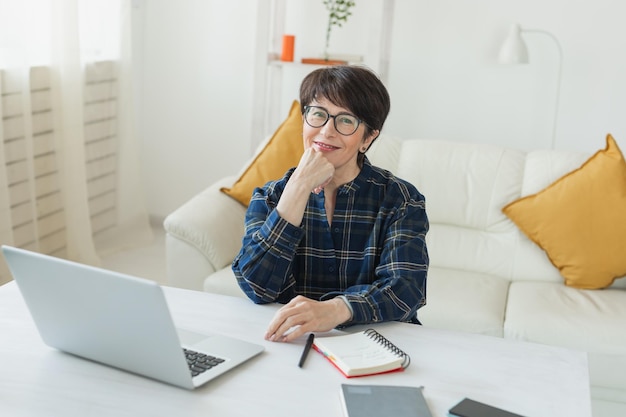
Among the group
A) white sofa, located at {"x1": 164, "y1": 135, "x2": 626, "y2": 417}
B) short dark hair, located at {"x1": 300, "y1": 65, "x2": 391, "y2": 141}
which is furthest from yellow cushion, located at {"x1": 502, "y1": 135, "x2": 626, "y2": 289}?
short dark hair, located at {"x1": 300, "y1": 65, "x2": 391, "y2": 141}

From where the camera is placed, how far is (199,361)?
1.38 metres

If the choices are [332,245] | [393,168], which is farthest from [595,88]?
[332,245]

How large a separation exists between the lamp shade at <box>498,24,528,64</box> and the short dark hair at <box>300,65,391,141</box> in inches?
80.6

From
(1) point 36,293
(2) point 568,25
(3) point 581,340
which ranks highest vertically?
(2) point 568,25

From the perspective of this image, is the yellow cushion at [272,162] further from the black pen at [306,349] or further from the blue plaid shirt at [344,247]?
the black pen at [306,349]

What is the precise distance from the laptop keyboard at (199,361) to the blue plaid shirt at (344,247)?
317 millimetres

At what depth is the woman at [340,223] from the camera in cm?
172

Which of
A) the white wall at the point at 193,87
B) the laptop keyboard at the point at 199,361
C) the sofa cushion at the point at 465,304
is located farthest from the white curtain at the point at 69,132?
the laptop keyboard at the point at 199,361

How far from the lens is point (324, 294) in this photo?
5.96 feet

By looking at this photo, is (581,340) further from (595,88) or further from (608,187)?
(595,88)

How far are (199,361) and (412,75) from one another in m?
3.00

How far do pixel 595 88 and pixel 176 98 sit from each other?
7.19ft

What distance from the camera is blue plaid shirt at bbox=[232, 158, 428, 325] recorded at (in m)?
1.72

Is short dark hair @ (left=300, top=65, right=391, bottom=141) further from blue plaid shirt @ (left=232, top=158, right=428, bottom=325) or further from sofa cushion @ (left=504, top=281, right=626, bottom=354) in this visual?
sofa cushion @ (left=504, top=281, right=626, bottom=354)
